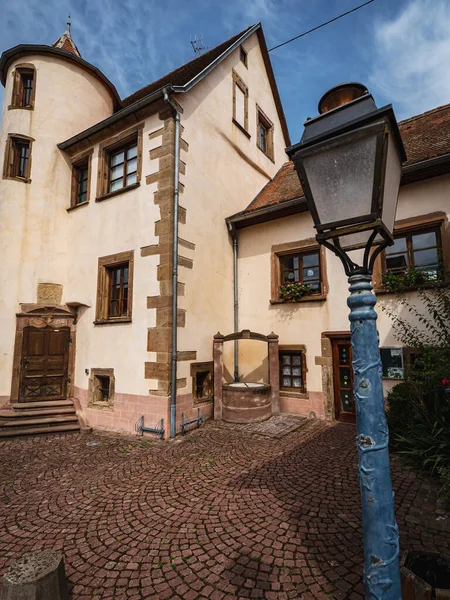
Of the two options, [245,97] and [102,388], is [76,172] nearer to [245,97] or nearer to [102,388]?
[245,97]

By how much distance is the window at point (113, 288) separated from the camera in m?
8.41

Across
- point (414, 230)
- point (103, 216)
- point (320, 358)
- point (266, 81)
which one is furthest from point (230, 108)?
point (320, 358)

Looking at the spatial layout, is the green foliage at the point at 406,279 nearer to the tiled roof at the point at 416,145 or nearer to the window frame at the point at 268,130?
the tiled roof at the point at 416,145

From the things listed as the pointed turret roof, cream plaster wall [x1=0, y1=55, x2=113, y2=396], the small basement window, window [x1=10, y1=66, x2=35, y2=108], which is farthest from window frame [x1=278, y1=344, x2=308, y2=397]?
the pointed turret roof

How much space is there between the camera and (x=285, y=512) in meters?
3.84

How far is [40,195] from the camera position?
9.73 metres

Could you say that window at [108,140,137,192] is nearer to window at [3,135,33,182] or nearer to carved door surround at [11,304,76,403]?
window at [3,135,33,182]

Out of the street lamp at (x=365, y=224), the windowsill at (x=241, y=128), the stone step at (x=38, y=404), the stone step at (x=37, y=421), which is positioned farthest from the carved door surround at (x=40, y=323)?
the street lamp at (x=365, y=224)

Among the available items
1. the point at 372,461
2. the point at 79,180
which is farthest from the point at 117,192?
the point at 372,461

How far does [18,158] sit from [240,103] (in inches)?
285

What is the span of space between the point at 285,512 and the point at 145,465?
2659 mm

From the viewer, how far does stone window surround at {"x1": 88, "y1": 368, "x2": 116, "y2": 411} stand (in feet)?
26.5

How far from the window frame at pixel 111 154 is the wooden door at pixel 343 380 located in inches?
257

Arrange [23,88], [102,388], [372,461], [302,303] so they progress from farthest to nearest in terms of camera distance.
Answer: [23,88] → [302,303] → [102,388] → [372,461]
